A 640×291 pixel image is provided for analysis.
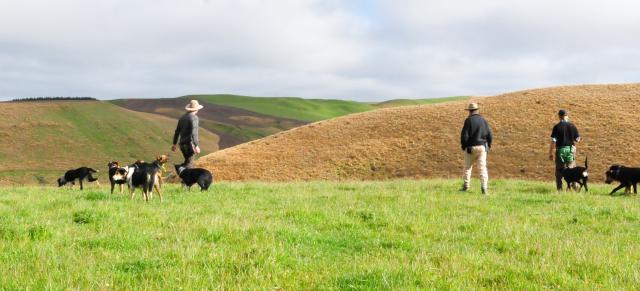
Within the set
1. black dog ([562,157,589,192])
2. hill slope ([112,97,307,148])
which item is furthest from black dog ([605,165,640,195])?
hill slope ([112,97,307,148])

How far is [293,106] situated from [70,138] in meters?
96.2

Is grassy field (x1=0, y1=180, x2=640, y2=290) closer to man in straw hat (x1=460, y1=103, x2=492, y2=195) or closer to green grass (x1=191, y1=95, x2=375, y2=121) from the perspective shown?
man in straw hat (x1=460, y1=103, x2=492, y2=195)

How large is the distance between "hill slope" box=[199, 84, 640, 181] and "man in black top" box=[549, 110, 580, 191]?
49.1 feet

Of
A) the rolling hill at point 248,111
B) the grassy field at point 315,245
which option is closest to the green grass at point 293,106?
the rolling hill at point 248,111

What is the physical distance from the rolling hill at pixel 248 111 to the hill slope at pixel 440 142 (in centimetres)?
4350

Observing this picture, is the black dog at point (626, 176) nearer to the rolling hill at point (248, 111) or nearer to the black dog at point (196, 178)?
the black dog at point (196, 178)

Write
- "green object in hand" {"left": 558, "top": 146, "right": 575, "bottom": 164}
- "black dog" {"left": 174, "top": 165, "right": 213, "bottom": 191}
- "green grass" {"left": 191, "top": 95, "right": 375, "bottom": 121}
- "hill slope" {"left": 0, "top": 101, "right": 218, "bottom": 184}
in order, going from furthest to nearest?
"green grass" {"left": 191, "top": 95, "right": 375, "bottom": 121} < "hill slope" {"left": 0, "top": 101, "right": 218, "bottom": 184} < "green object in hand" {"left": 558, "top": 146, "right": 575, "bottom": 164} < "black dog" {"left": 174, "top": 165, "right": 213, "bottom": 191}

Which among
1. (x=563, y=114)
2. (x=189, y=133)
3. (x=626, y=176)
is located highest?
(x=563, y=114)

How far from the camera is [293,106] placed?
160375mm

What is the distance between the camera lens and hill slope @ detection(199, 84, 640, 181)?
113 feet

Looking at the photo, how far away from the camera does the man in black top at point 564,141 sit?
16.7 m

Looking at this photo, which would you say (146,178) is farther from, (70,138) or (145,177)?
(70,138)

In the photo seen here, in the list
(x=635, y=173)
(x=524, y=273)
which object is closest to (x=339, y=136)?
(x=635, y=173)

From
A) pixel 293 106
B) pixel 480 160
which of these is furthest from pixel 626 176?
pixel 293 106
